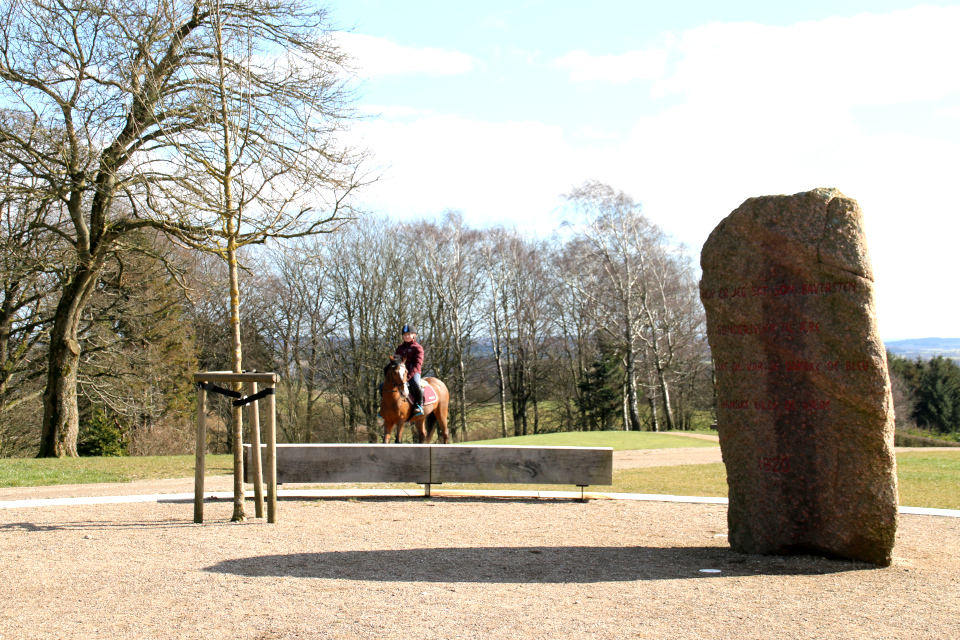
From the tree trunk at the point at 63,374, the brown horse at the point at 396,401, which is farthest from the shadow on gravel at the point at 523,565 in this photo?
the tree trunk at the point at 63,374

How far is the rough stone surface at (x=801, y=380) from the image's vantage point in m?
6.23

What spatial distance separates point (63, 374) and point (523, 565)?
54.8 ft

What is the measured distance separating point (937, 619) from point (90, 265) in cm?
1858

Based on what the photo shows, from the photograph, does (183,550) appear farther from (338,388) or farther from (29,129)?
(338,388)

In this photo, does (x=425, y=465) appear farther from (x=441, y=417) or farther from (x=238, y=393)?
(x=441, y=417)

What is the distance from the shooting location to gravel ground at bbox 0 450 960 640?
4629 millimetres

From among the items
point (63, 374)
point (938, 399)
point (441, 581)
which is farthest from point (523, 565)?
point (938, 399)

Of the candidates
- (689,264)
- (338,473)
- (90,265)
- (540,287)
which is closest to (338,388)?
(540,287)

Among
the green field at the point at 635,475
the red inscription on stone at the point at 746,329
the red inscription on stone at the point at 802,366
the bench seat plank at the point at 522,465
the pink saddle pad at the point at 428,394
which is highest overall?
the red inscription on stone at the point at 746,329

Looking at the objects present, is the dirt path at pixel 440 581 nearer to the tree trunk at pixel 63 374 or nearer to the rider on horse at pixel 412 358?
the rider on horse at pixel 412 358

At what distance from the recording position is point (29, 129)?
17234 millimetres

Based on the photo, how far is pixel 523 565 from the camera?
639 centimetres

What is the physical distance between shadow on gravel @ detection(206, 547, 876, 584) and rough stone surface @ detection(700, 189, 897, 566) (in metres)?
0.36

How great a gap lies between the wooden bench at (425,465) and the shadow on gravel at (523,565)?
3392 millimetres
